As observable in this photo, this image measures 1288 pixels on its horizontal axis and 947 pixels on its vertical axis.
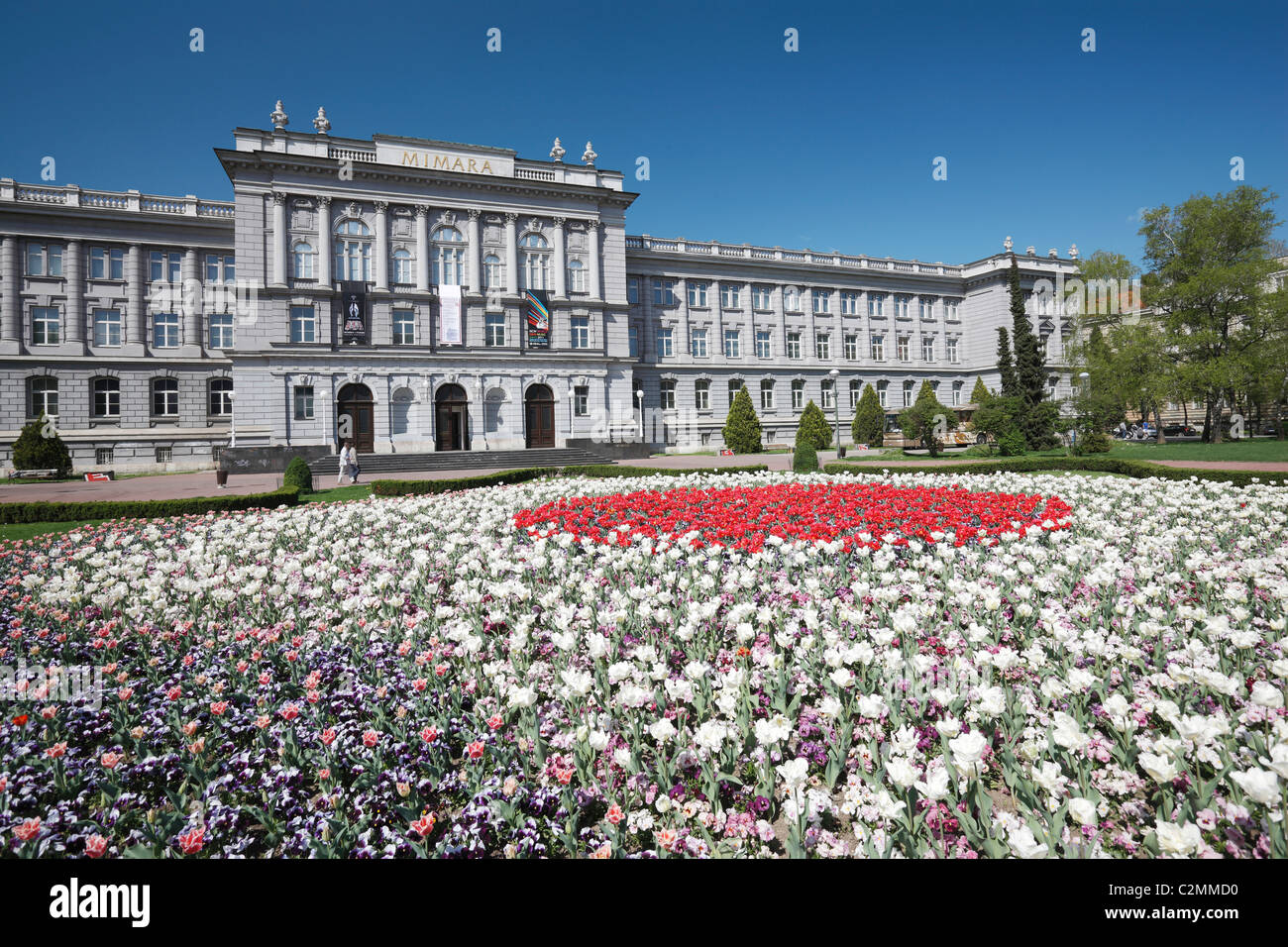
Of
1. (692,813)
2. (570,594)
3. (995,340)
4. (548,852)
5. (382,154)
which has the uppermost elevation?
(382,154)

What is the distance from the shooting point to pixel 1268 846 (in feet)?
6.93

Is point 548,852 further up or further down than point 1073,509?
further down

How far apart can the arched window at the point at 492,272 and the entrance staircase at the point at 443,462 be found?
12.1 metres

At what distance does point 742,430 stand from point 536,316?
620 inches

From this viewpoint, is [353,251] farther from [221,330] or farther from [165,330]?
[165,330]

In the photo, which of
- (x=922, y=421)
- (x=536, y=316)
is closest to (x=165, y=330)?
(x=536, y=316)

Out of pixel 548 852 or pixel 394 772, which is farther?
pixel 394 772

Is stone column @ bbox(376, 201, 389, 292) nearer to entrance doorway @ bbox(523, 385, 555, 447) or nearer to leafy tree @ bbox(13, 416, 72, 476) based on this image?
entrance doorway @ bbox(523, 385, 555, 447)

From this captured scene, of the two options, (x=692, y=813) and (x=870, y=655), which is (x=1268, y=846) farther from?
(x=692, y=813)

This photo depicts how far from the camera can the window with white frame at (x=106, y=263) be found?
3628cm

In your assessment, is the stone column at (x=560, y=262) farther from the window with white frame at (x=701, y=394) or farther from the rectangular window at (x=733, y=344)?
the rectangular window at (x=733, y=344)

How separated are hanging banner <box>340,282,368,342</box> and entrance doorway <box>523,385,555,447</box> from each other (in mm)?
10522
